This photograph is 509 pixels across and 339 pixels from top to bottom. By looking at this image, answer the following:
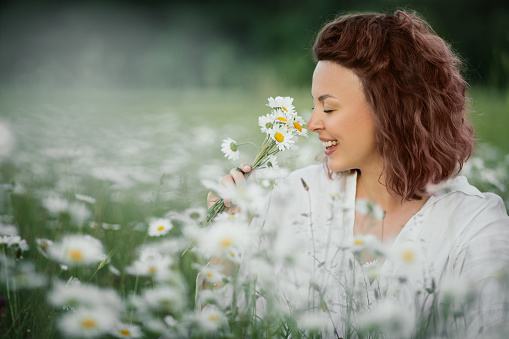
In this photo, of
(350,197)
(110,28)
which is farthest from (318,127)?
(110,28)

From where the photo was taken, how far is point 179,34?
76.7ft

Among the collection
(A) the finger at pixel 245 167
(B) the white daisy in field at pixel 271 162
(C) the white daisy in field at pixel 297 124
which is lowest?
(A) the finger at pixel 245 167

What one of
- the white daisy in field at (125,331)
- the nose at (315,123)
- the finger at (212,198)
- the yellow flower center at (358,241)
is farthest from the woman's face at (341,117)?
the white daisy in field at (125,331)

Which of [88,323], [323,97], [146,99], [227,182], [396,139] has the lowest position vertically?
[88,323]

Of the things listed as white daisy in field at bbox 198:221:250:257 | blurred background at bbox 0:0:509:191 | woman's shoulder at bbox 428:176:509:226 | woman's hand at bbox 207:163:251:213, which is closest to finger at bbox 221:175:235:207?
woman's hand at bbox 207:163:251:213

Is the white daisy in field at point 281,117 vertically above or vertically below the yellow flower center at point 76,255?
above

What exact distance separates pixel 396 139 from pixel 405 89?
153 millimetres

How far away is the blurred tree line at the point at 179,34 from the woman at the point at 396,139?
1235cm

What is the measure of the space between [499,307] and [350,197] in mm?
562

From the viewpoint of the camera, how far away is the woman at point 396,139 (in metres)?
1.29

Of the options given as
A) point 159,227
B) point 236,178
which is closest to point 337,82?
point 236,178

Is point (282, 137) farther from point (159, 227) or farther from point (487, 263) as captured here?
point (487, 263)

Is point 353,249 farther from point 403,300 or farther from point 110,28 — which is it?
point 110,28

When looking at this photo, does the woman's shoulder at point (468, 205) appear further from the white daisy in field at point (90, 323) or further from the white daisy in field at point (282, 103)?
the white daisy in field at point (90, 323)
